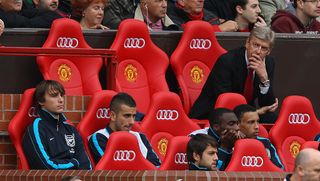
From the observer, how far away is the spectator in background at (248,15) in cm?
1736

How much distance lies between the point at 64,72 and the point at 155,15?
1767 mm

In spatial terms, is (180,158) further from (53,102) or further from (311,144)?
(311,144)

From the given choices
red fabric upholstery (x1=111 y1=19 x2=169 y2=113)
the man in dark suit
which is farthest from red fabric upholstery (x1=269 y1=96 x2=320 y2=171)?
red fabric upholstery (x1=111 y1=19 x2=169 y2=113)

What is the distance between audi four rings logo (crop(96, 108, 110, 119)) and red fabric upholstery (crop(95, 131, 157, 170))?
0.77 metres

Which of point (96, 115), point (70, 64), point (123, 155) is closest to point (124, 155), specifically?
point (123, 155)

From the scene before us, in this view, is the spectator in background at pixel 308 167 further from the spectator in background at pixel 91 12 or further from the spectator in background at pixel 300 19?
the spectator in background at pixel 300 19

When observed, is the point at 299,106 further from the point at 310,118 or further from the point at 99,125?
the point at 99,125

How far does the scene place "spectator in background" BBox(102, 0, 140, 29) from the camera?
55.7 feet

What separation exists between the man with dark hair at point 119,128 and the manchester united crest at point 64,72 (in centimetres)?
126

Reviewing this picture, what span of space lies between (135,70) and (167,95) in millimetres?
1275

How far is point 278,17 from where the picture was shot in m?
17.5

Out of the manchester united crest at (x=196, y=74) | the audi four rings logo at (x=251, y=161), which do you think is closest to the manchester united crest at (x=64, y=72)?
the manchester united crest at (x=196, y=74)

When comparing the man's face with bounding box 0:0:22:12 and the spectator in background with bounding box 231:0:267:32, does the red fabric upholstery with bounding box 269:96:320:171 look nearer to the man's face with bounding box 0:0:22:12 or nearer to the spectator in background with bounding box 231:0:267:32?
the spectator in background with bounding box 231:0:267:32

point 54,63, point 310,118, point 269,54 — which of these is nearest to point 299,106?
point 310,118
